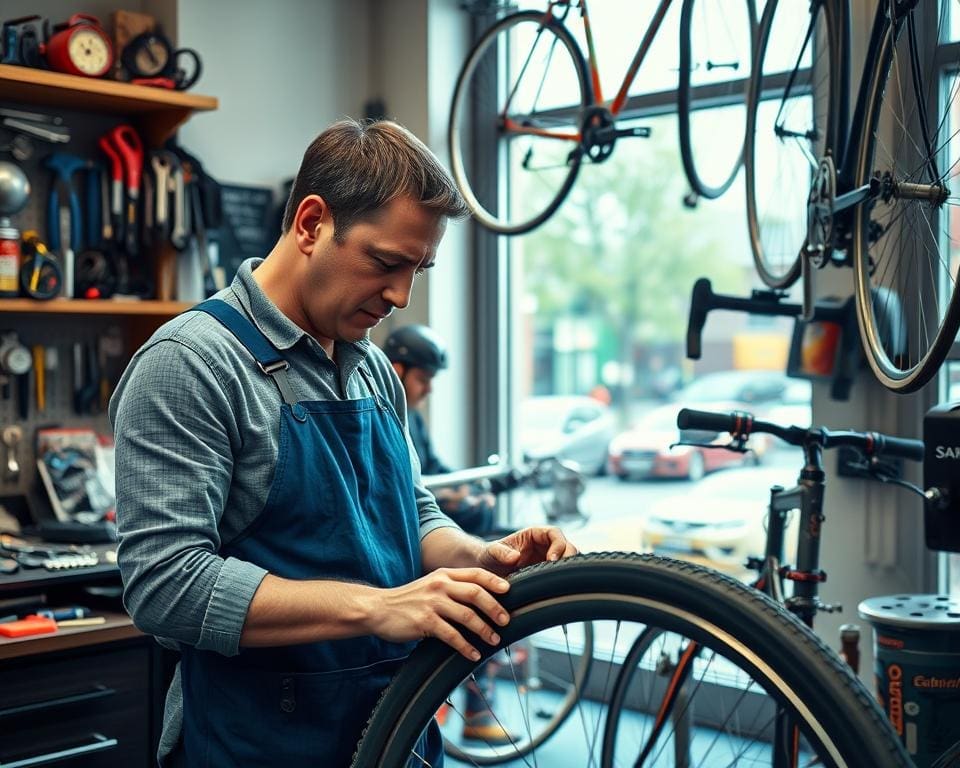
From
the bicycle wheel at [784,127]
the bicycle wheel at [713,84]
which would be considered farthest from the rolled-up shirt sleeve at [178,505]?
the bicycle wheel at [713,84]

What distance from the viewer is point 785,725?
6.66 ft

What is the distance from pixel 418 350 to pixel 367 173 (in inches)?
68.8

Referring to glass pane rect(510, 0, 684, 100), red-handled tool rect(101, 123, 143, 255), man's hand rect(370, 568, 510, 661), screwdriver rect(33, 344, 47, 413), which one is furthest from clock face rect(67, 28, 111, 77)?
man's hand rect(370, 568, 510, 661)

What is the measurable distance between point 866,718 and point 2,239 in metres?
2.45

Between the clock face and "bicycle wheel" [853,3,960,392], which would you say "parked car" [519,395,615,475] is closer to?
"bicycle wheel" [853,3,960,392]

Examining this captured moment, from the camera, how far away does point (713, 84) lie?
2.98m

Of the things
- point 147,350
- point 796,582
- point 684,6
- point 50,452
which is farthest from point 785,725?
point 50,452

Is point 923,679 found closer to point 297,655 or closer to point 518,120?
point 297,655

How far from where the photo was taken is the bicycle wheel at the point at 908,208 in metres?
1.83

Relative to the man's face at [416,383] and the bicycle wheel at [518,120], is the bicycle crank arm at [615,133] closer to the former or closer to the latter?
the bicycle wheel at [518,120]

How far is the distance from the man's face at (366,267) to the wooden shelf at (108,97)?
5.68ft

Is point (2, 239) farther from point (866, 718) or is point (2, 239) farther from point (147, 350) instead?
point (866, 718)

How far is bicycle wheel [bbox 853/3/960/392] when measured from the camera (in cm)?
183

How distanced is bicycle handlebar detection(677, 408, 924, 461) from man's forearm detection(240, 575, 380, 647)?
1089 mm
